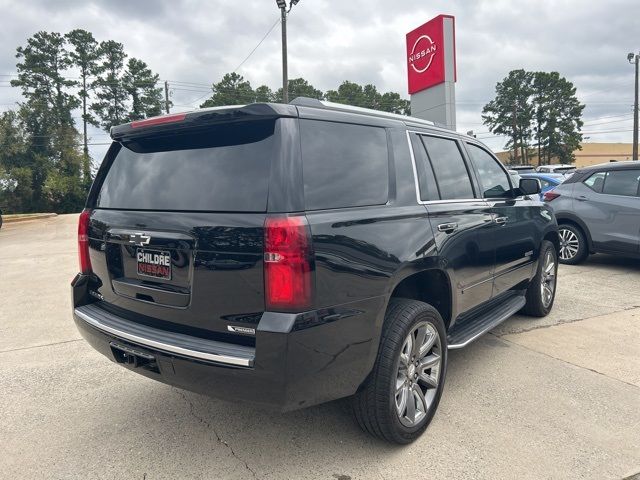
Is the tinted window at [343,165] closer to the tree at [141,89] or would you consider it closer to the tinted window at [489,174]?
the tinted window at [489,174]

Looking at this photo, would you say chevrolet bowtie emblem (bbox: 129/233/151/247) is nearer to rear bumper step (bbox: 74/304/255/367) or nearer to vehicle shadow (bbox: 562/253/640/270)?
rear bumper step (bbox: 74/304/255/367)

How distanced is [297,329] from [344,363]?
0.37 metres

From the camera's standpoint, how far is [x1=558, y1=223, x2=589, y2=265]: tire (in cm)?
781

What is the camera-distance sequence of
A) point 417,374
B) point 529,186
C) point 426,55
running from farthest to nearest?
1. point 426,55
2. point 529,186
3. point 417,374

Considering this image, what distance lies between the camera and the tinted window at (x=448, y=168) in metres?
3.38

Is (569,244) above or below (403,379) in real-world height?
above

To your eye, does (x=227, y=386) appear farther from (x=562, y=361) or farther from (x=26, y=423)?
(x=562, y=361)

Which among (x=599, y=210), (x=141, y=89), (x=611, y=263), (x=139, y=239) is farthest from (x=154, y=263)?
(x=141, y=89)

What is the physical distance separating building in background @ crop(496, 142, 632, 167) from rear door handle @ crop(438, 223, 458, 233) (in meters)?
67.3

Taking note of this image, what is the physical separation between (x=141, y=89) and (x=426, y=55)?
154ft

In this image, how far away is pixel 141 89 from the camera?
2141 inches

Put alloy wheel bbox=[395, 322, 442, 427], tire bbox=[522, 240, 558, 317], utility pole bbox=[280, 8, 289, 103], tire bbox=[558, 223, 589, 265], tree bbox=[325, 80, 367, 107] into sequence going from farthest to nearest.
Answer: tree bbox=[325, 80, 367, 107], utility pole bbox=[280, 8, 289, 103], tire bbox=[558, 223, 589, 265], tire bbox=[522, 240, 558, 317], alloy wheel bbox=[395, 322, 442, 427]

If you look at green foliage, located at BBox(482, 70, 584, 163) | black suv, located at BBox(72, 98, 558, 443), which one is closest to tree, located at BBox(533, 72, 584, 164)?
green foliage, located at BBox(482, 70, 584, 163)

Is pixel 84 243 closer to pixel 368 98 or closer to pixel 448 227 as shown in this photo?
pixel 448 227
